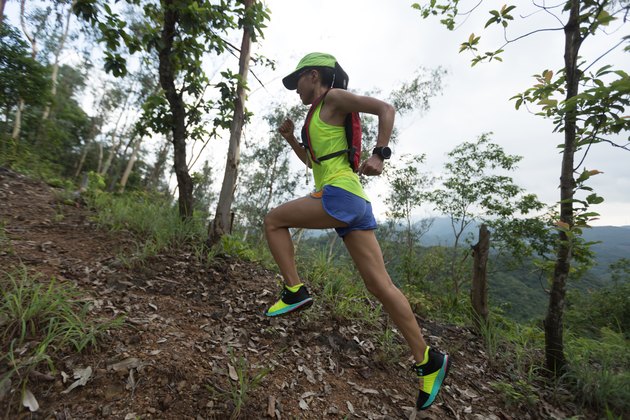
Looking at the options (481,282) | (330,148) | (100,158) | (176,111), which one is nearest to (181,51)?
(176,111)

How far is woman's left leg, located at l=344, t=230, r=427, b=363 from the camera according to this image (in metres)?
1.79

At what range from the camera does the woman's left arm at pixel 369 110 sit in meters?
1.67

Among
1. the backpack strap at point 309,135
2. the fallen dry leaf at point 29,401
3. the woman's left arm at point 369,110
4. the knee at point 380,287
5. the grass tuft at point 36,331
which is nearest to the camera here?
the fallen dry leaf at point 29,401

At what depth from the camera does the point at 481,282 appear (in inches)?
135

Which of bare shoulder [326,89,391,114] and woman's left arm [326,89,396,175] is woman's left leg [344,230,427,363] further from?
bare shoulder [326,89,391,114]

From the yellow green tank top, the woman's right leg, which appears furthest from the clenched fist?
the woman's right leg

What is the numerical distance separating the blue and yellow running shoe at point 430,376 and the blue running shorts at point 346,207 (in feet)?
3.03

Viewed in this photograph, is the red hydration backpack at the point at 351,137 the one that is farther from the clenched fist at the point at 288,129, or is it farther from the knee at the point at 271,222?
the knee at the point at 271,222

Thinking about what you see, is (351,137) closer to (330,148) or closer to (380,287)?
(330,148)

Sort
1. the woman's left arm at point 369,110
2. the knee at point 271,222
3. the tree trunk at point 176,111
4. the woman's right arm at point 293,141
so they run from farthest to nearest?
the tree trunk at point 176,111 < the woman's right arm at point 293,141 < the knee at point 271,222 < the woman's left arm at point 369,110

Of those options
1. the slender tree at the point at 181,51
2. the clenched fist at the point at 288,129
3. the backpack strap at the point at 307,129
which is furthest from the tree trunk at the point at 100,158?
the backpack strap at the point at 307,129

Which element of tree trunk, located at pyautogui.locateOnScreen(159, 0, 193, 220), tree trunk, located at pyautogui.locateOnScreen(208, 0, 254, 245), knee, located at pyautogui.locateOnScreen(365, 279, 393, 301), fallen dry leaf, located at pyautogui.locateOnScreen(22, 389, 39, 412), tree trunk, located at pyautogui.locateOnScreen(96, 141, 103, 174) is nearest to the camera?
fallen dry leaf, located at pyautogui.locateOnScreen(22, 389, 39, 412)

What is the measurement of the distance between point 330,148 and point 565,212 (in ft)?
6.58

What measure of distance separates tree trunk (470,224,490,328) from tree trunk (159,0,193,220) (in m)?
3.72
